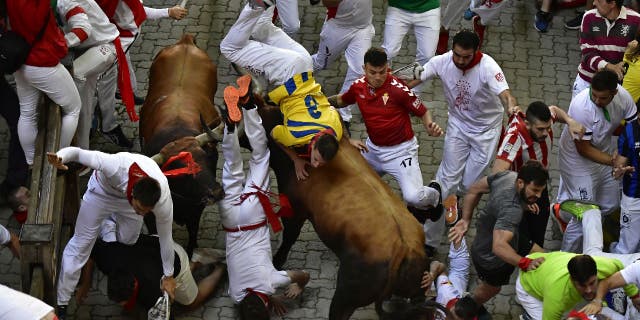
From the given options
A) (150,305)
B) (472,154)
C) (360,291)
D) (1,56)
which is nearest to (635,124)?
(472,154)

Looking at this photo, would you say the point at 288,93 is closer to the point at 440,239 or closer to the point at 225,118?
the point at 225,118

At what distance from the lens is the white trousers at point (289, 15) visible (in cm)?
1190

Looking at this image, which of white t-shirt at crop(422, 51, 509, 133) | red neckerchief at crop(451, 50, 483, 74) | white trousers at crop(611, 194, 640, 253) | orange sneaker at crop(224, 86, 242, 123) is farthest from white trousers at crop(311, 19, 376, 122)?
white trousers at crop(611, 194, 640, 253)

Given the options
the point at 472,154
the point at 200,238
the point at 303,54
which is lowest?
the point at 200,238

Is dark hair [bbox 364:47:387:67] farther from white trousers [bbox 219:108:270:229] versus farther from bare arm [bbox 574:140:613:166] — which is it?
bare arm [bbox 574:140:613:166]

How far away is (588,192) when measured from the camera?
9938 mm

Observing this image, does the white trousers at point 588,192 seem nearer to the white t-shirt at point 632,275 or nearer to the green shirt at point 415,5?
the white t-shirt at point 632,275

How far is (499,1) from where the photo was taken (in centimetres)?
1239

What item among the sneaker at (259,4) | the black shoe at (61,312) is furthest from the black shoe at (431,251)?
the black shoe at (61,312)

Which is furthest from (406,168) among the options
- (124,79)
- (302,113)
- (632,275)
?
(124,79)

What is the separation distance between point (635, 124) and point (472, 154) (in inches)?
62.1

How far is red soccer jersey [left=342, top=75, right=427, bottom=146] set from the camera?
382 inches

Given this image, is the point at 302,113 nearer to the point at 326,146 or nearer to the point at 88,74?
the point at 326,146

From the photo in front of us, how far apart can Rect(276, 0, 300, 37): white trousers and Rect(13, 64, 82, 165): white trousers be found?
288 centimetres
